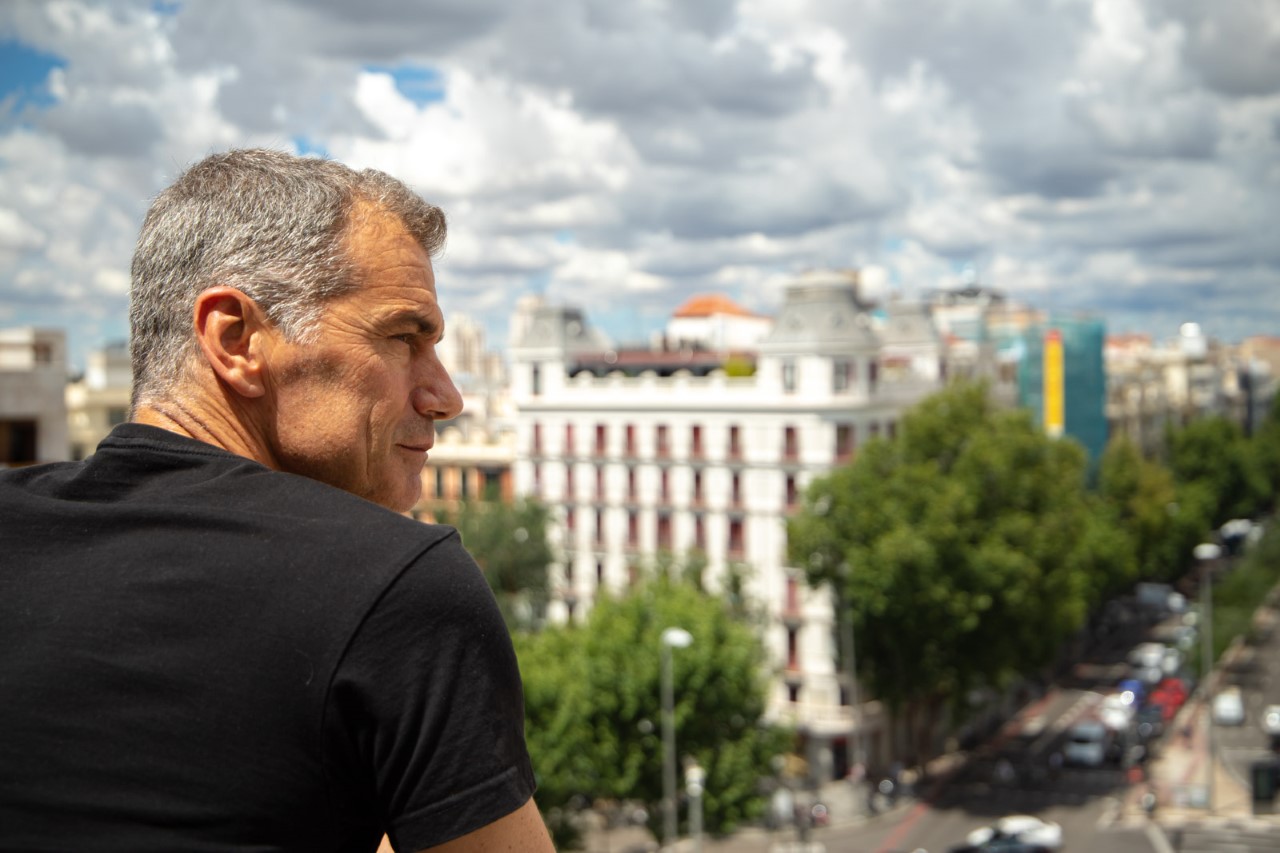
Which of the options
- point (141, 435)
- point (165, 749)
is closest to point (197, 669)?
point (165, 749)

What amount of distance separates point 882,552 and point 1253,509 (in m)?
57.5

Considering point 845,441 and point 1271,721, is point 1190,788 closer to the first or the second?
point 1271,721

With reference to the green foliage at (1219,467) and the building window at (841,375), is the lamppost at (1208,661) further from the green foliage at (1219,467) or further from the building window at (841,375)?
the green foliage at (1219,467)

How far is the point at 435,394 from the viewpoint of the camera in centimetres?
233

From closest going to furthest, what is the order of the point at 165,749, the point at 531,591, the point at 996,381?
the point at 165,749 → the point at 531,591 → the point at 996,381

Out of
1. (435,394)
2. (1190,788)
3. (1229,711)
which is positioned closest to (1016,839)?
(1190,788)

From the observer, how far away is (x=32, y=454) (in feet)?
68.3

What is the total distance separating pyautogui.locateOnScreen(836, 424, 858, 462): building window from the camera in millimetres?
43750

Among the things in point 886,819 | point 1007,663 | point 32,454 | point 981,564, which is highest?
point 32,454

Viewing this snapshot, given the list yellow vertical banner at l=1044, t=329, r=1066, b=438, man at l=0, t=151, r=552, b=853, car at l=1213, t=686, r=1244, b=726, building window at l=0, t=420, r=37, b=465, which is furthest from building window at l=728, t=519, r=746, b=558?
man at l=0, t=151, r=552, b=853

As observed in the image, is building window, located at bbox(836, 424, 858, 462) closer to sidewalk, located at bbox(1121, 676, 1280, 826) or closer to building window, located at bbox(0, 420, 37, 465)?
sidewalk, located at bbox(1121, 676, 1280, 826)

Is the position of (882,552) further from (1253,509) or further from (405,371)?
(1253,509)

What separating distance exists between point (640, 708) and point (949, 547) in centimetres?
1352

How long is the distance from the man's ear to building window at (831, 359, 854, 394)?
138ft
